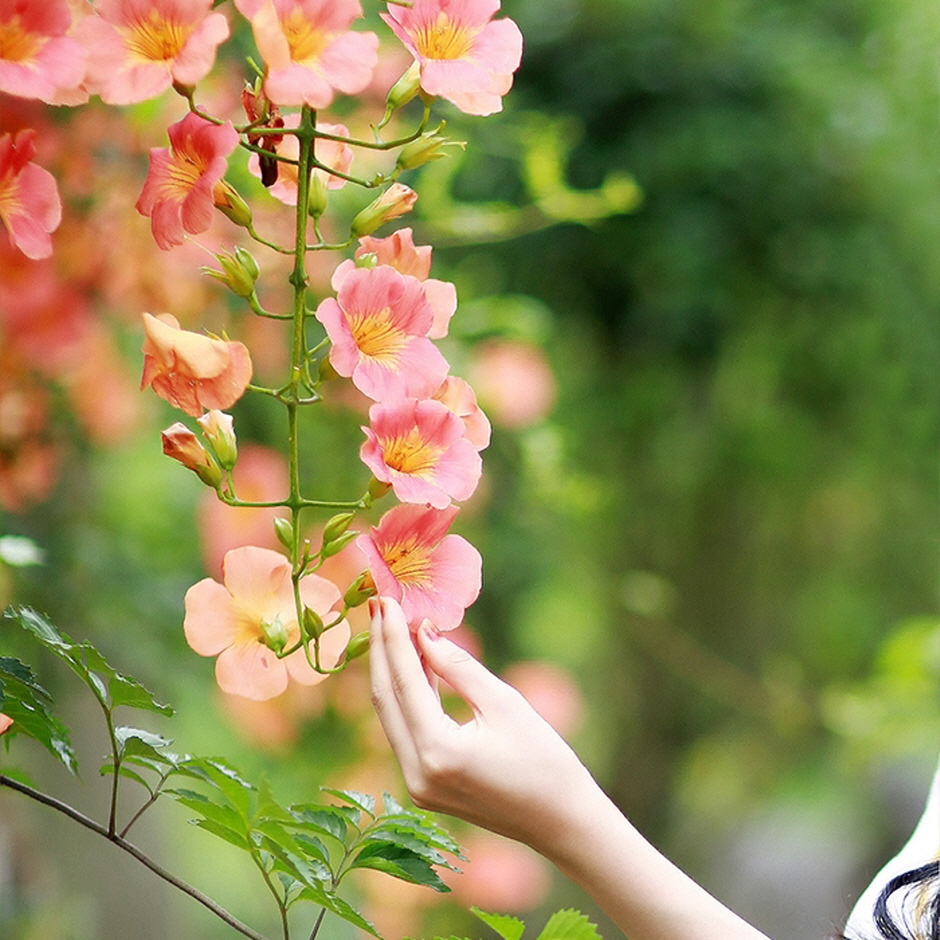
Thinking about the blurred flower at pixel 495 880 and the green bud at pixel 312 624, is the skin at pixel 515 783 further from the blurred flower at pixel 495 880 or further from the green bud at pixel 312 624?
the blurred flower at pixel 495 880

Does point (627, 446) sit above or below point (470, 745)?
below

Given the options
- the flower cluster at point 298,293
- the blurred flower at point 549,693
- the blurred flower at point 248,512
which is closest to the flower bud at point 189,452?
the flower cluster at point 298,293

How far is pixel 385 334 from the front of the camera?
1.28 ft

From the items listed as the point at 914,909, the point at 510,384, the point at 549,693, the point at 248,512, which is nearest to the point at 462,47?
the point at 914,909

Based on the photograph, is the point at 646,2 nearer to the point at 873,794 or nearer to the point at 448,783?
the point at 448,783

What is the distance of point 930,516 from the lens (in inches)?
105

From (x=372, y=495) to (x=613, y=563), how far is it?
7.74 feet

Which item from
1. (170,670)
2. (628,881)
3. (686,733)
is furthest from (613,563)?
(628,881)

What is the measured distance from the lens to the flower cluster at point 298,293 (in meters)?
0.37

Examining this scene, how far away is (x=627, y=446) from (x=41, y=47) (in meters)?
2.06

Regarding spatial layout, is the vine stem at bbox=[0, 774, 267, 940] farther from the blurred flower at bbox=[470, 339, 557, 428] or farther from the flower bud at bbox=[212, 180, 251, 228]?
the blurred flower at bbox=[470, 339, 557, 428]

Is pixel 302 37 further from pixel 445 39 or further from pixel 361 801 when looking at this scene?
pixel 361 801

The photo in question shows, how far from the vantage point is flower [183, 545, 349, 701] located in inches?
15.2

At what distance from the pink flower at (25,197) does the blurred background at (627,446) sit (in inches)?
14.4
